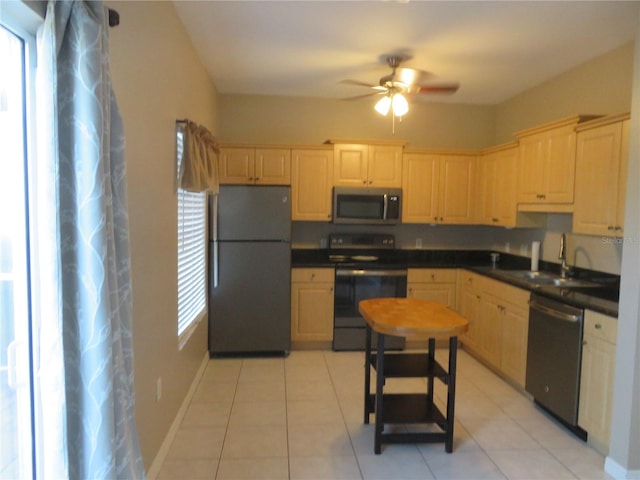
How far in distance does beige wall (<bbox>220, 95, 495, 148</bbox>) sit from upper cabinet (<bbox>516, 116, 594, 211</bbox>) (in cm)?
125

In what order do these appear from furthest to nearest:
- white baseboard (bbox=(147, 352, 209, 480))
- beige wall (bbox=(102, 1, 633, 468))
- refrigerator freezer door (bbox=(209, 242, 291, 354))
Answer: refrigerator freezer door (bbox=(209, 242, 291, 354))
white baseboard (bbox=(147, 352, 209, 480))
beige wall (bbox=(102, 1, 633, 468))

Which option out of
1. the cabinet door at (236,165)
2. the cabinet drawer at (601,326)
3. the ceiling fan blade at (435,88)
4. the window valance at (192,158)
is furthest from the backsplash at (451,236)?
the window valance at (192,158)

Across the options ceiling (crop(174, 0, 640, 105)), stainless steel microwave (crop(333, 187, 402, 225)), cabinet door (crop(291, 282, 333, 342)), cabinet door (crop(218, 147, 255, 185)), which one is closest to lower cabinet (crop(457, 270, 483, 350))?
stainless steel microwave (crop(333, 187, 402, 225))

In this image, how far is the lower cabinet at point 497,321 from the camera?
3400 mm

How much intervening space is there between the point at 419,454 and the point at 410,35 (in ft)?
9.54

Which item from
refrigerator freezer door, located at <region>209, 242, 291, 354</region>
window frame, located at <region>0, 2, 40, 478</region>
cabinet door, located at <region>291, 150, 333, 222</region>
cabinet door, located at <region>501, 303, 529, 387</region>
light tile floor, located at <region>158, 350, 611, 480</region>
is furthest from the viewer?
cabinet door, located at <region>291, 150, 333, 222</region>

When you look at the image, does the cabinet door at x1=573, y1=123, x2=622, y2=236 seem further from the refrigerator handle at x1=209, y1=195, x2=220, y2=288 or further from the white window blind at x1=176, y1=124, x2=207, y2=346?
the refrigerator handle at x1=209, y1=195, x2=220, y2=288

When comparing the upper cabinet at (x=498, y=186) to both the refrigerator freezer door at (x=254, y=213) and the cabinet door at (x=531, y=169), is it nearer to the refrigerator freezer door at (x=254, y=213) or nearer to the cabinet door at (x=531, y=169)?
the cabinet door at (x=531, y=169)

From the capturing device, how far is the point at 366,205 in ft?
14.9

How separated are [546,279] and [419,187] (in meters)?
1.63

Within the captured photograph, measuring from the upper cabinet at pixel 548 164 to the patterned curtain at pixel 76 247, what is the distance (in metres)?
3.26

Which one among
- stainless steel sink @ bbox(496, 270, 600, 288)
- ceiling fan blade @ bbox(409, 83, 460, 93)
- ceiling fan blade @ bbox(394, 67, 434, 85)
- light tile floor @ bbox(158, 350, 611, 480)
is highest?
ceiling fan blade @ bbox(394, 67, 434, 85)

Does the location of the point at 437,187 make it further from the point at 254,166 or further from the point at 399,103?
the point at 254,166

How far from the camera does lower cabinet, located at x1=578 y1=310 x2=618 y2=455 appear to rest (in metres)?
2.50
